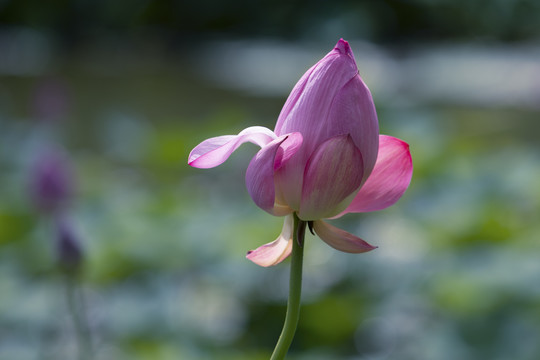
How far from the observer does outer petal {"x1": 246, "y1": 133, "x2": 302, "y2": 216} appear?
0.84 feet

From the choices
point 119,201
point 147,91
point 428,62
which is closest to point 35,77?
point 147,91

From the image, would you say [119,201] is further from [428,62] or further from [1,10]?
[1,10]

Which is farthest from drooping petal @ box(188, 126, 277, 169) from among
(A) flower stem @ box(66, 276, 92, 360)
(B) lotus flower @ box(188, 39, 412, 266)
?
(A) flower stem @ box(66, 276, 92, 360)

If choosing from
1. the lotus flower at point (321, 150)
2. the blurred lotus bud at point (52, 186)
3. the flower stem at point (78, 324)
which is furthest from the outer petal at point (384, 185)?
the blurred lotus bud at point (52, 186)

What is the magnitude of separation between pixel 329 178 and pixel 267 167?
22 millimetres

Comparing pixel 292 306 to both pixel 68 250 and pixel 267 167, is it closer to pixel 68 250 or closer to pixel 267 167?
pixel 267 167

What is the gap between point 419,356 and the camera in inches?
47.5

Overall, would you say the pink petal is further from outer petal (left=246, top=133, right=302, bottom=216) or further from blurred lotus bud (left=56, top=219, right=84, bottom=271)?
blurred lotus bud (left=56, top=219, right=84, bottom=271)

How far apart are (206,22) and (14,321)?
4.63 meters

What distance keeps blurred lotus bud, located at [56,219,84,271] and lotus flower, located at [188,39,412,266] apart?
1.68 feet

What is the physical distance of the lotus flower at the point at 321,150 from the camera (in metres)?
0.26

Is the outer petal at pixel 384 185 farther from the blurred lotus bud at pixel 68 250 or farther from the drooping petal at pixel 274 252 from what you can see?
the blurred lotus bud at pixel 68 250

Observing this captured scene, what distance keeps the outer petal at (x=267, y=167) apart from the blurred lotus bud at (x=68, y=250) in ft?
1.70

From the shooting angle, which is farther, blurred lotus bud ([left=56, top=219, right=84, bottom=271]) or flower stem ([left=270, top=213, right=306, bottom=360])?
blurred lotus bud ([left=56, top=219, right=84, bottom=271])
